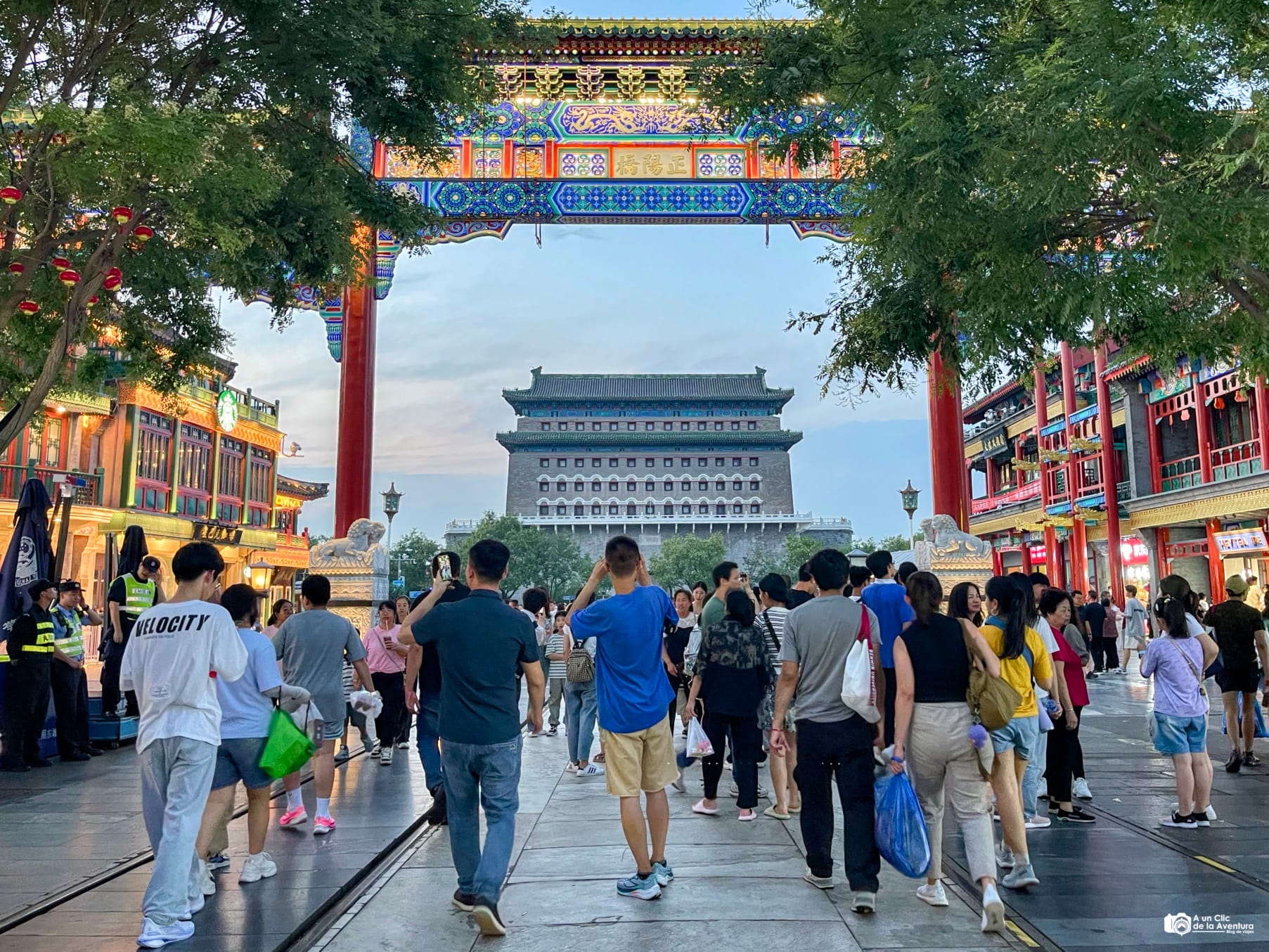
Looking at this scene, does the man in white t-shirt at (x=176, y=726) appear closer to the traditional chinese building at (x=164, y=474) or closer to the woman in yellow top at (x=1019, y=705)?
the woman in yellow top at (x=1019, y=705)

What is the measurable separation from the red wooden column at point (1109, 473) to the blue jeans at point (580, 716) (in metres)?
23.4

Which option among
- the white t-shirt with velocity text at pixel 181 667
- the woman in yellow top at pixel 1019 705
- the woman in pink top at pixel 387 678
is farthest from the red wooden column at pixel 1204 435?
the white t-shirt with velocity text at pixel 181 667

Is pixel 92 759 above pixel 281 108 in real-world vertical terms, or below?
below

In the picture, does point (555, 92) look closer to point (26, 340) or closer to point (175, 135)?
point (26, 340)

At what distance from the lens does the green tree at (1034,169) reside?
559 cm

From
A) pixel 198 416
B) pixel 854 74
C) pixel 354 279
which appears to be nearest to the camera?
pixel 854 74

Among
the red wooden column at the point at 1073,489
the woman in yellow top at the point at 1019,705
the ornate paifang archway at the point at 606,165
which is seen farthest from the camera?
the red wooden column at the point at 1073,489

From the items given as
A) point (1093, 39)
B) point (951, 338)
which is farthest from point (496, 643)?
point (951, 338)

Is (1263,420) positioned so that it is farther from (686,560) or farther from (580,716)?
(686,560)

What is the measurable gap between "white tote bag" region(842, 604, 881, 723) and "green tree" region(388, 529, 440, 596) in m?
52.9

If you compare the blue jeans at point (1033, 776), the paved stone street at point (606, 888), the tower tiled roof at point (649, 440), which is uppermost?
the tower tiled roof at point (649, 440)

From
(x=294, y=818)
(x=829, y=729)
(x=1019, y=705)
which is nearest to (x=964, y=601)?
(x=1019, y=705)

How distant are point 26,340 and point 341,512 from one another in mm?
7540

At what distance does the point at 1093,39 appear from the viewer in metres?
5.73
